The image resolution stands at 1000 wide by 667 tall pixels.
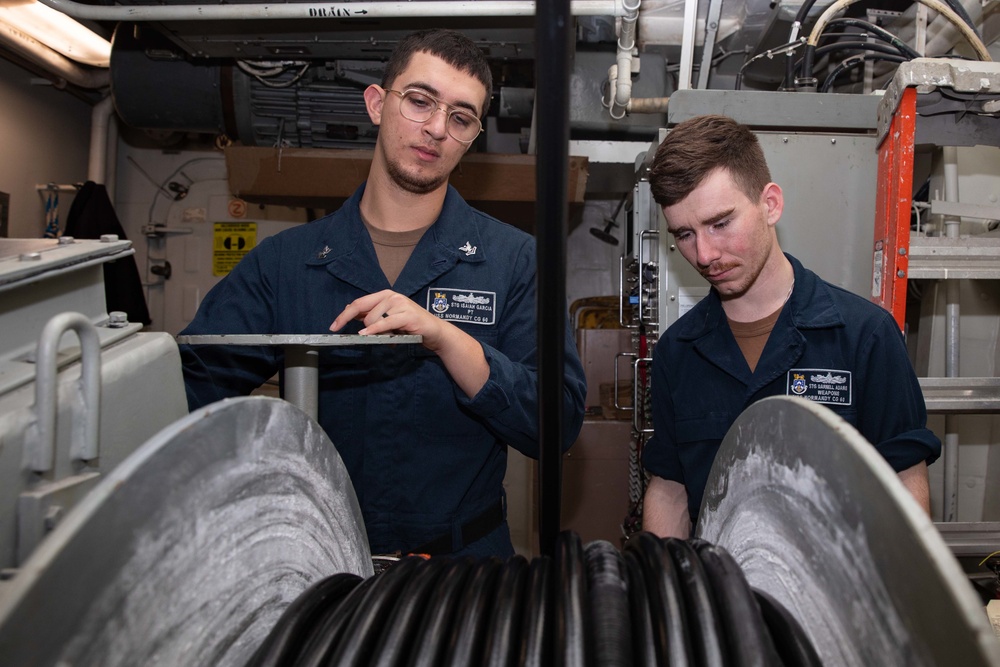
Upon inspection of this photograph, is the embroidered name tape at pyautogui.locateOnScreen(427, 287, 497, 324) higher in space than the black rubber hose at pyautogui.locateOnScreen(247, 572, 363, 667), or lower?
higher

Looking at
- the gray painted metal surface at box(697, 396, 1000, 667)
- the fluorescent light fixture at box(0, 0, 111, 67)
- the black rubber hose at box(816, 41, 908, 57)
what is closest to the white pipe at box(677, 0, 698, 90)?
the black rubber hose at box(816, 41, 908, 57)

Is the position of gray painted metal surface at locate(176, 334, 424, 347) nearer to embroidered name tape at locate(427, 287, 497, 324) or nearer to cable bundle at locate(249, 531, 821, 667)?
cable bundle at locate(249, 531, 821, 667)

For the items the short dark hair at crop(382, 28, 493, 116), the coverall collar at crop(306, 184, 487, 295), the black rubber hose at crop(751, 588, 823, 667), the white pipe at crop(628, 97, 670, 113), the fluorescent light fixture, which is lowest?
the black rubber hose at crop(751, 588, 823, 667)

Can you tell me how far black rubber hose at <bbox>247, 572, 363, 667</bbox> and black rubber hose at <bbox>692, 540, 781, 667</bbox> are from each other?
Result: 408 millimetres

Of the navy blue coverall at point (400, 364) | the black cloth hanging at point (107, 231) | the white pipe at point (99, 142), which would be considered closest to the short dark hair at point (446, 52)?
the navy blue coverall at point (400, 364)

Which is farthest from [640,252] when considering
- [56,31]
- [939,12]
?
[56,31]

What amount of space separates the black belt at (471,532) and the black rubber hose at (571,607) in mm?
699

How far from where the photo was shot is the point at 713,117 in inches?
63.9

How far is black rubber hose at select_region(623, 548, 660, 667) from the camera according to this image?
646 millimetres

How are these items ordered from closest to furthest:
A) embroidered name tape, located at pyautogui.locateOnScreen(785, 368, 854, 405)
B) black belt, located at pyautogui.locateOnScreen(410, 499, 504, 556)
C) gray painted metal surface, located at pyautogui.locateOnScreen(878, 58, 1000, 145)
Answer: black belt, located at pyautogui.locateOnScreen(410, 499, 504, 556) → embroidered name tape, located at pyautogui.locateOnScreen(785, 368, 854, 405) → gray painted metal surface, located at pyautogui.locateOnScreen(878, 58, 1000, 145)

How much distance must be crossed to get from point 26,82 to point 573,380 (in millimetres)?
3718

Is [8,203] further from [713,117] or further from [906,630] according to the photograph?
[906,630]

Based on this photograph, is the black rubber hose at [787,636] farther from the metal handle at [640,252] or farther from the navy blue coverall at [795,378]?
the metal handle at [640,252]

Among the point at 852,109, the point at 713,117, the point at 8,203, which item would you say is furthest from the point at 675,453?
the point at 8,203
